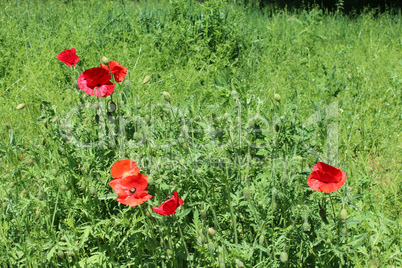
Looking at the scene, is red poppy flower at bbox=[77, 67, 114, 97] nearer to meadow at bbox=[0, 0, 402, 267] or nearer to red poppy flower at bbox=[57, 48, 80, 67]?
meadow at bbox=[0, 0, 402, 267]

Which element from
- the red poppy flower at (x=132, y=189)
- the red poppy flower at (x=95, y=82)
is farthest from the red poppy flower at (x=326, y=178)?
the red poppy flower at (x=95, y=82)

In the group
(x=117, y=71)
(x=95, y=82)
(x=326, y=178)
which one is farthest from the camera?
(x=117, y=71)

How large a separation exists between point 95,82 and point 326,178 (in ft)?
3.52

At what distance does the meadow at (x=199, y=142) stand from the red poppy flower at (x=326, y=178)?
0.46 feet

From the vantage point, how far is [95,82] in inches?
65.2

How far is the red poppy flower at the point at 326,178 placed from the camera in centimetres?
125

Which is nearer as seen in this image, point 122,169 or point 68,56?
point 122,169

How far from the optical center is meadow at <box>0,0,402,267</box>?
154cm

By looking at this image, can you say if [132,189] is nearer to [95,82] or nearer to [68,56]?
[95,82]

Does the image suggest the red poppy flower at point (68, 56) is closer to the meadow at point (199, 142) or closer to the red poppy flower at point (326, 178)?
the meadow at point (199, 142)

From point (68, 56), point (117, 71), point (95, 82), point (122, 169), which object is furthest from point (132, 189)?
point (68, 56)

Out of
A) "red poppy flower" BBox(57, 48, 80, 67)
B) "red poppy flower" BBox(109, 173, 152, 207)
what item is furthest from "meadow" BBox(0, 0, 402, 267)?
"red poppy flower" BBox(57, 48, 80, 67)

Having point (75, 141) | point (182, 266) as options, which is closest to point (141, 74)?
point (75, 141)

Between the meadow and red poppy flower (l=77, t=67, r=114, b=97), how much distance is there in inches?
4.1
